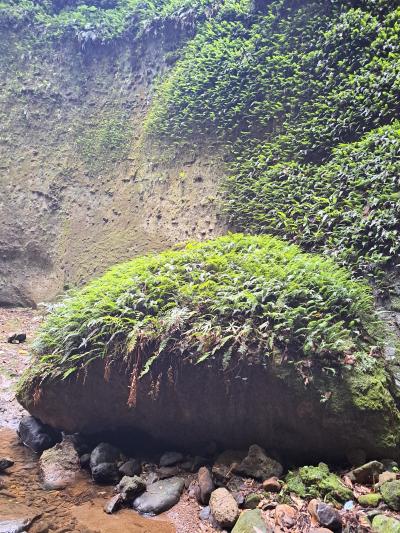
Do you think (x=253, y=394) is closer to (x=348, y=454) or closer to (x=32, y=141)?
(x=348, y=454)

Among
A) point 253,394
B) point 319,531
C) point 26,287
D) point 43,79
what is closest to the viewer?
point 319,531

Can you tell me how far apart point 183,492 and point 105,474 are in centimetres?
121

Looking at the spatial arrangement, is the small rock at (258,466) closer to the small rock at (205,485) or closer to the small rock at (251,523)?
the small rock at (205,485)

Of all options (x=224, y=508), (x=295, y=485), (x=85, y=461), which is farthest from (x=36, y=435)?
(x=295, y=485)

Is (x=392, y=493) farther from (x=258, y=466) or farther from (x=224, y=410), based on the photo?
(x=224, y=410)

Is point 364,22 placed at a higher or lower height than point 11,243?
higher

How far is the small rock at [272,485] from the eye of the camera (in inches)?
206

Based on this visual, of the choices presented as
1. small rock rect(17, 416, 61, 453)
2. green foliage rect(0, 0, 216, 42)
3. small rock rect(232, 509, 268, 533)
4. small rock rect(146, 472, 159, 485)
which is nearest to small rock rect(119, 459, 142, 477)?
small rock rect(146, 472, 159, 485)

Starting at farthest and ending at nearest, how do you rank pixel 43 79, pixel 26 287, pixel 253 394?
pixel 43 79
pixel 26 287
pixel 253 394

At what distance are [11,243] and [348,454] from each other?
11319 millimetres

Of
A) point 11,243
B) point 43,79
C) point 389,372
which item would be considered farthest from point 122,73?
point 389,372

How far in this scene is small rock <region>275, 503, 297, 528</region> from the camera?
4.68m

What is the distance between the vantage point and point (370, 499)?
184 inches

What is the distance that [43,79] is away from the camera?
1561cm
